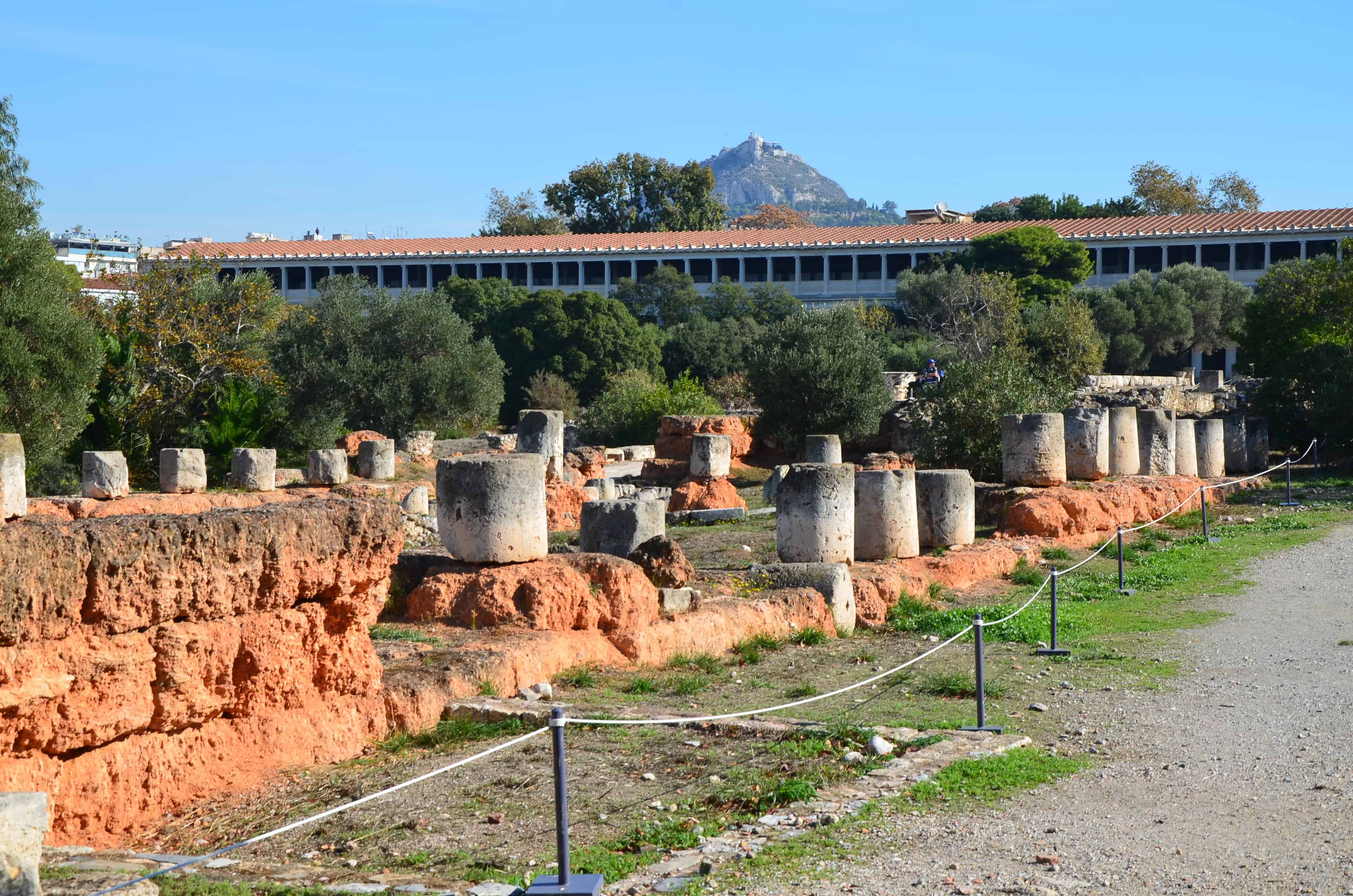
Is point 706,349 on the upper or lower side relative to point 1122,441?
upper

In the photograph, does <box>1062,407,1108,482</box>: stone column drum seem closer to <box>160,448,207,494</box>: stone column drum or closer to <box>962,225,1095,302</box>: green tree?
<box>160,448,207,494</box>: stone column drum

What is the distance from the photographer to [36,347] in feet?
72.0

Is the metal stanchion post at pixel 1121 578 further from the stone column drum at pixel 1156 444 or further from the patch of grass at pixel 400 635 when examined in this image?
the stone column drum at pixel 1156 444

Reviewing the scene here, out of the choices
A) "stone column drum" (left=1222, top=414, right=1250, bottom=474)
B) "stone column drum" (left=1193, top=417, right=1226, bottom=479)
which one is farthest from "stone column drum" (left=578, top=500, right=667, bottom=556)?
"stone column drum" (left=1222, top=414, right=1250, bottom=474)

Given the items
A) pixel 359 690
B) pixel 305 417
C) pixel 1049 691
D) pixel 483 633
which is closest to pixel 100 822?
pixel 359 690

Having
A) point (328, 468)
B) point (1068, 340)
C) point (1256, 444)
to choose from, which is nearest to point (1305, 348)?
point (1256, 444)

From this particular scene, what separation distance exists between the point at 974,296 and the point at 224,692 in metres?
47.4

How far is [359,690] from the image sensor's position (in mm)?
7461

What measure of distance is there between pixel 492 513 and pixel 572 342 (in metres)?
37.2

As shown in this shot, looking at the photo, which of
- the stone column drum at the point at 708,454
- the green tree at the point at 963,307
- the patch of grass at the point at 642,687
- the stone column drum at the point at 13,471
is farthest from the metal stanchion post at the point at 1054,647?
the green tree at the point at 963,307

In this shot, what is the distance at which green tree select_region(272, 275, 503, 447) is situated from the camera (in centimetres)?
3316

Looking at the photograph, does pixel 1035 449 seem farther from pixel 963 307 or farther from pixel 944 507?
pixel 963 307

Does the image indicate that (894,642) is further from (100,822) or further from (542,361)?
(542,361)

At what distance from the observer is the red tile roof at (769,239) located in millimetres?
61594
